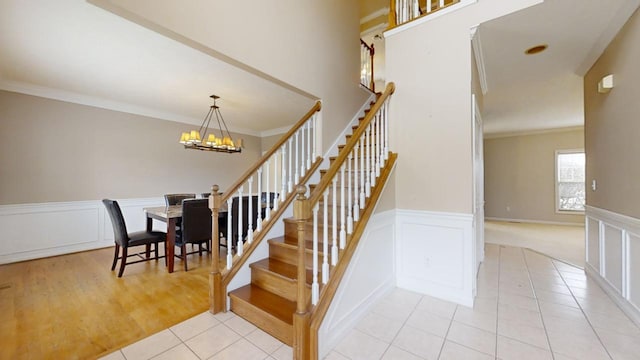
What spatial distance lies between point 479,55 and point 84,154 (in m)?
5.92

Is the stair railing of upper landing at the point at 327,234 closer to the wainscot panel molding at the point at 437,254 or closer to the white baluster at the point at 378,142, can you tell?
the white baluster at the point at 378,142

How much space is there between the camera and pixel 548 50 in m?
2.72

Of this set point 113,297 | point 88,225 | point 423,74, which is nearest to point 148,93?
point 88,225

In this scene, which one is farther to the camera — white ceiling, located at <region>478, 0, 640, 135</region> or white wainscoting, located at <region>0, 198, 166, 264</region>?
→ white wainscoting, located at <region>0, 198, 166, 264</region>

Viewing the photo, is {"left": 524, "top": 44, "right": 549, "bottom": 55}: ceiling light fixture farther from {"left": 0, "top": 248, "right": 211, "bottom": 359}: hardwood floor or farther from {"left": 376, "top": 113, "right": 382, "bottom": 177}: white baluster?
{"left": 0, "top": 248, "right": 211, "bottom": 359}: hardwood floor

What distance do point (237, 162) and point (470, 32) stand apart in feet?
17.7

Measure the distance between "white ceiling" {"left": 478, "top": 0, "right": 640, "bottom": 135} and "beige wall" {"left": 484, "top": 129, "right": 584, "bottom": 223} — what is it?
82.0 inches

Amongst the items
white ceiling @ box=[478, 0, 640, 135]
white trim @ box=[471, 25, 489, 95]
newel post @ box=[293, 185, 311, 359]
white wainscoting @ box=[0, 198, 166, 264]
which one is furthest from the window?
white wainscoting @ box=[0, 198, 166, 264]

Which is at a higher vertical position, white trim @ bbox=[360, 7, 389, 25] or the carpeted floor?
white trim @ bbox=[360, 7, 389, 25]

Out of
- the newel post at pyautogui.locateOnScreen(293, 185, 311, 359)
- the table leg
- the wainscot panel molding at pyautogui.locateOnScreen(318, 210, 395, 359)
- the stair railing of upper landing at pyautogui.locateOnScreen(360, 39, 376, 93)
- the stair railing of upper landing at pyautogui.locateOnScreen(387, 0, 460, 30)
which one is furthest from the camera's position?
the stair railing of upper landing at pyautogui.locateOnScreen(360, 39, 376, 93)

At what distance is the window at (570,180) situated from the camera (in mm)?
6250

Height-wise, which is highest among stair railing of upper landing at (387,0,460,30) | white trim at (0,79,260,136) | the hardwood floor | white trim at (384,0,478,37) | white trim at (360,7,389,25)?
white trim at (360,7,389,25)

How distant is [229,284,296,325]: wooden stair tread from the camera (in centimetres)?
188

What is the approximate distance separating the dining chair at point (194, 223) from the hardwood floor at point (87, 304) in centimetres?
36
